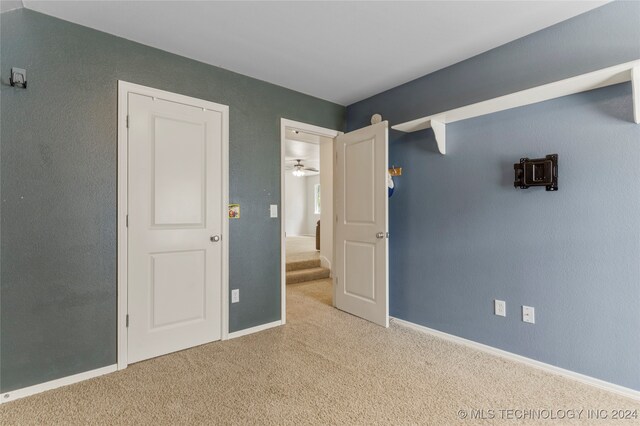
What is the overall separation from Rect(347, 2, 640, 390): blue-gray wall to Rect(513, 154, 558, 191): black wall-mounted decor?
51mm

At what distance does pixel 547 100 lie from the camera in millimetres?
2256

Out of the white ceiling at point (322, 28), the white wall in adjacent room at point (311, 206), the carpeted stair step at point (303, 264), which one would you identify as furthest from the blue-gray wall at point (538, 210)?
the white wall in adjacent room at point (311, 206)

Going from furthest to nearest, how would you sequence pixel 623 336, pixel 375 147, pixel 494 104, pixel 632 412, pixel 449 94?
1. pixel 375 147
2. pixel 449 94
3. pixel 494 104
4. pixel 623 336
5. pixel 632 412

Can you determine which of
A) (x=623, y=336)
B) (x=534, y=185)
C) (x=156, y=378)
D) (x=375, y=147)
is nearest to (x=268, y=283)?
(x=156, y=378)

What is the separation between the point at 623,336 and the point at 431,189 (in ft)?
5.36

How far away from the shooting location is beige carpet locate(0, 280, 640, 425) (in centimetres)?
179

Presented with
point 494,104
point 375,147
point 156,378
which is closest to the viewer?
point 156,378

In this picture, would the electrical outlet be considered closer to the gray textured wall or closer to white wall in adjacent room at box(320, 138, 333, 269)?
the gray textured wall

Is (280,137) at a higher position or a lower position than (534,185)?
higher

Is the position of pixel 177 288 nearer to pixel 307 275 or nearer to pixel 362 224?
pixel 362 224

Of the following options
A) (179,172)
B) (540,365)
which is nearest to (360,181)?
(179,172)

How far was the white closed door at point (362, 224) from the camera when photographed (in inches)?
121

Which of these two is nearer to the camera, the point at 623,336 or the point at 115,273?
the point at 623,336

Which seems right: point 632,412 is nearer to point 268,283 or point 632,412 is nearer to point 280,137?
point 268,283
